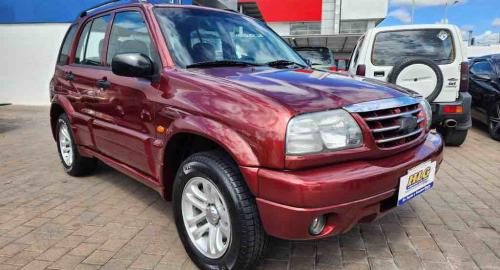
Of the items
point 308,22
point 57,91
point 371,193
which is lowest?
point 371,193

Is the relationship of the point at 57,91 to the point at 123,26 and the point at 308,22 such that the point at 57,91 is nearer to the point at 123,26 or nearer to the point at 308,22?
the point at 123,26

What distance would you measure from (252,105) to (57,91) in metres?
3.29

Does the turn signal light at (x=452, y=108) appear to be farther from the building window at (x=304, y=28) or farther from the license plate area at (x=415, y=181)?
the building window at (x=304, y=28)

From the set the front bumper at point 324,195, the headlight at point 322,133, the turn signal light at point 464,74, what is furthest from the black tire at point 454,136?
the headlight at point 322,133

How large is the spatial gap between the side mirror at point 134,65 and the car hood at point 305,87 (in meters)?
0.35

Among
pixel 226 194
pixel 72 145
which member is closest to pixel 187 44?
pixel 226 194

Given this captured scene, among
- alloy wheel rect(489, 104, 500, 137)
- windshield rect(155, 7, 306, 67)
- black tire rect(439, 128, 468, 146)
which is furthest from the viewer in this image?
alloy wheel rect(489, 104, 500, 137)

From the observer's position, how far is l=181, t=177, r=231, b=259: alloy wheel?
246cm

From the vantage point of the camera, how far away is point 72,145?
177 inches

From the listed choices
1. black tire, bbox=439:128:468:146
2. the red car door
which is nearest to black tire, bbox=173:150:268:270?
the red car door

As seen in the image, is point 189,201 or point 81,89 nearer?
point 189,201

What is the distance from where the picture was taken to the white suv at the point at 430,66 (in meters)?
5.36

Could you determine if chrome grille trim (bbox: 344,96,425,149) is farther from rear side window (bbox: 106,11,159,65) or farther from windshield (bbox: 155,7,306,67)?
rear side window (bbox: 106,11,159,65)

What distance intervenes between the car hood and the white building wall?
1088cm
